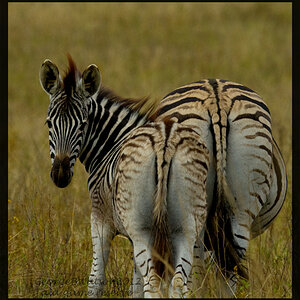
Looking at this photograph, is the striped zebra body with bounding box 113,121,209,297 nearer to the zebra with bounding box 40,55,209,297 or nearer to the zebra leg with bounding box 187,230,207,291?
the zebra with bounding box 40,55,209,297

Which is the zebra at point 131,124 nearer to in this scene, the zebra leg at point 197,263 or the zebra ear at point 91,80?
the zebra ear at point 91,80

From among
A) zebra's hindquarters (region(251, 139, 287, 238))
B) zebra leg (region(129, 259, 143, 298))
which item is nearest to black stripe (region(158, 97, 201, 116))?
zebra's hindquarters (region(251, 139, 287, 238))

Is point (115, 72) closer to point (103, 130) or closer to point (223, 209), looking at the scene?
point (103, 130)

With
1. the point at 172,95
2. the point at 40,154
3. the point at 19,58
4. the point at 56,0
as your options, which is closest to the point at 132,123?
the point at 172,95

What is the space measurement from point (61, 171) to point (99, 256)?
2.88 ft

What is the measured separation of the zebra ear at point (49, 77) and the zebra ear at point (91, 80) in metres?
0.28

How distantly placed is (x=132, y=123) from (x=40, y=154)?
19.1 feet

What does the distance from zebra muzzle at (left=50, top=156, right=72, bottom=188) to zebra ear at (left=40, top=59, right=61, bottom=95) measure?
31.0 inches

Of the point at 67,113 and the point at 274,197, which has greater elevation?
the point at 67,113

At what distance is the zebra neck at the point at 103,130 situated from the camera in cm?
604

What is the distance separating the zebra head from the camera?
17.9 feet

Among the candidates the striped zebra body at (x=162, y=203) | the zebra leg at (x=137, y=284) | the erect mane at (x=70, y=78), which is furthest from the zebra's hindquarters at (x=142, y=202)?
the erect mane at (x=70, y=78)

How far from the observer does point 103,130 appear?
6.09 metres

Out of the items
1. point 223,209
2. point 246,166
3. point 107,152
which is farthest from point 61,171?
point 246,166
